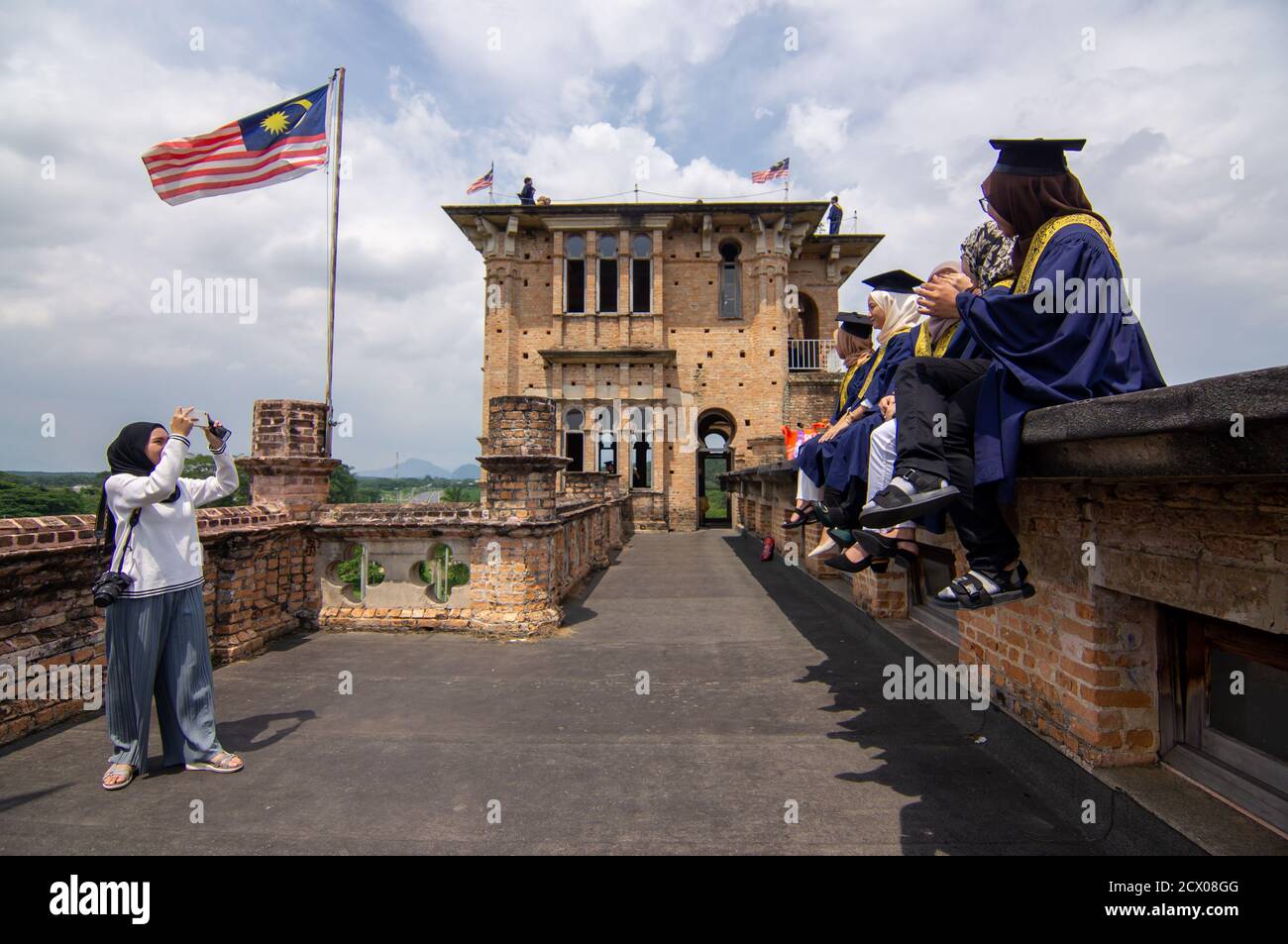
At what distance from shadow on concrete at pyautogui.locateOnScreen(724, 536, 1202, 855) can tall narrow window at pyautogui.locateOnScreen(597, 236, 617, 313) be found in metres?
22.1

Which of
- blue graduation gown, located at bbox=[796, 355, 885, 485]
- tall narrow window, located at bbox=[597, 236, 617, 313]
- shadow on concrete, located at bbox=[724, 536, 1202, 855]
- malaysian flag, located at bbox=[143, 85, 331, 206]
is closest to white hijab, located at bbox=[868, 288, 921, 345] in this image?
blue graduation gown, located at bbox=[796, 355, 885, 485]

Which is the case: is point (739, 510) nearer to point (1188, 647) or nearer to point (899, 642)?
point (899, 642)

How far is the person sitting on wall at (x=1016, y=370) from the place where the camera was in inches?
93.2

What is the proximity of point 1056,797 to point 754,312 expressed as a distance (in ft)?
77.5

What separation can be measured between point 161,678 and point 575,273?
24064 mm

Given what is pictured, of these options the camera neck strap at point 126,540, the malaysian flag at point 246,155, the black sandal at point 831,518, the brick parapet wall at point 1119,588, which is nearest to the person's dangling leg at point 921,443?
the brick parapet wall at point 1119,588

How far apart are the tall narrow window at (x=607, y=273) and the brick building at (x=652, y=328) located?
0.16 ft

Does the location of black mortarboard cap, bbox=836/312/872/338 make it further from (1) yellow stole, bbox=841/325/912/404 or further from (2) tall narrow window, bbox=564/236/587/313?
(2) tall narrow window, bbox=564/236/587/313

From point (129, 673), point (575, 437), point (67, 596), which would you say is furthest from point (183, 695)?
point (575, 437)

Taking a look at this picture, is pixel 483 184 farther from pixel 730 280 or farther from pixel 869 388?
pixel 869 388

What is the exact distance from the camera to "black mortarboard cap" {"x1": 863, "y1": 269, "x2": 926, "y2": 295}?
4324 millimetres

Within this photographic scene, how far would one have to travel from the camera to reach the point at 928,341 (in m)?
3.65

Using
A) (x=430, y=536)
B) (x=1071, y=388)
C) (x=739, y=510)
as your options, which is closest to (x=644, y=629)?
(x=430, y=536)

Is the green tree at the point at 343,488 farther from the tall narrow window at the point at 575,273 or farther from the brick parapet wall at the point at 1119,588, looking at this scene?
the brick parapet wall at the point at 1119,588
